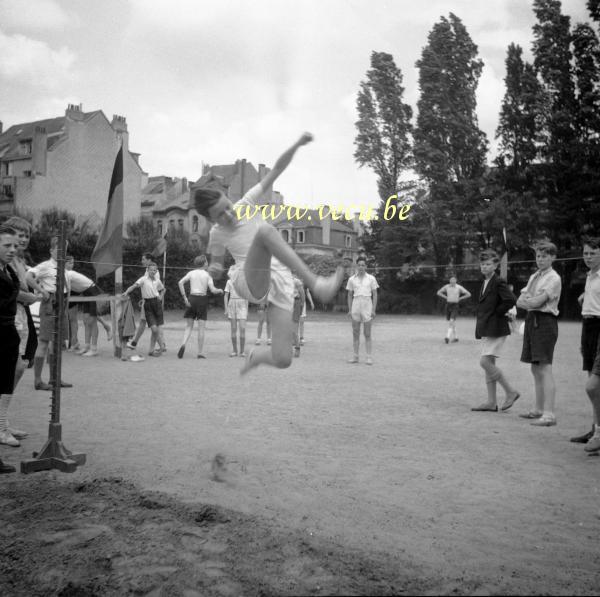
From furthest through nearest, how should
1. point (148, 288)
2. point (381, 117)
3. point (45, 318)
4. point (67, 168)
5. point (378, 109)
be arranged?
point (67, 168)
point (148, 288)
point (45, 318)
point (381, 117)
point (378, 109)

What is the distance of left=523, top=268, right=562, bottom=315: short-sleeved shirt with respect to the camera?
7.47m

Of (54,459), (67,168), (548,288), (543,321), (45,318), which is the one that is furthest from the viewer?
(67,168)

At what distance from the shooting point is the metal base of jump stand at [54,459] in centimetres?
550

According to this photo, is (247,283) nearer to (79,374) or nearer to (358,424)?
(358,424)

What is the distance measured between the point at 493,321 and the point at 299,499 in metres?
4.63

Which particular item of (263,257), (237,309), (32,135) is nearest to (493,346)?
(263,257)

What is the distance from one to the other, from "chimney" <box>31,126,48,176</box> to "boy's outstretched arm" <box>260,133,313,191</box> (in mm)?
38147

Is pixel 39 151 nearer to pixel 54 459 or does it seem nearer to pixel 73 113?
pixel 73 113

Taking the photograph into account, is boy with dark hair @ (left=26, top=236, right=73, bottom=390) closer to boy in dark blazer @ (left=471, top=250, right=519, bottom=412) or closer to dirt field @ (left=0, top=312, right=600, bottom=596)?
dirt field @ (left=0, top=312, right=600, bottom=596)

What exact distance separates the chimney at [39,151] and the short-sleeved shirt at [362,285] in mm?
30712

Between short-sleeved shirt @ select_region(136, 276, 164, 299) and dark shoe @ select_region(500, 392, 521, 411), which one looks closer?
dark shoe @ select_region(500, 392, 521, 411)

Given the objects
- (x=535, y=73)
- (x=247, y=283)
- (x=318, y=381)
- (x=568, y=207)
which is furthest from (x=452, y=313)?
(x=535, y=73)

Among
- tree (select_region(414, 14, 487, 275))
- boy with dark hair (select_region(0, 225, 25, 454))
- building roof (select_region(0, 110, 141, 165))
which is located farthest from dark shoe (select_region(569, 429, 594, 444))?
building roof (select_region(0, 110, 141, 165))

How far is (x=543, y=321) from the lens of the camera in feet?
25.0
